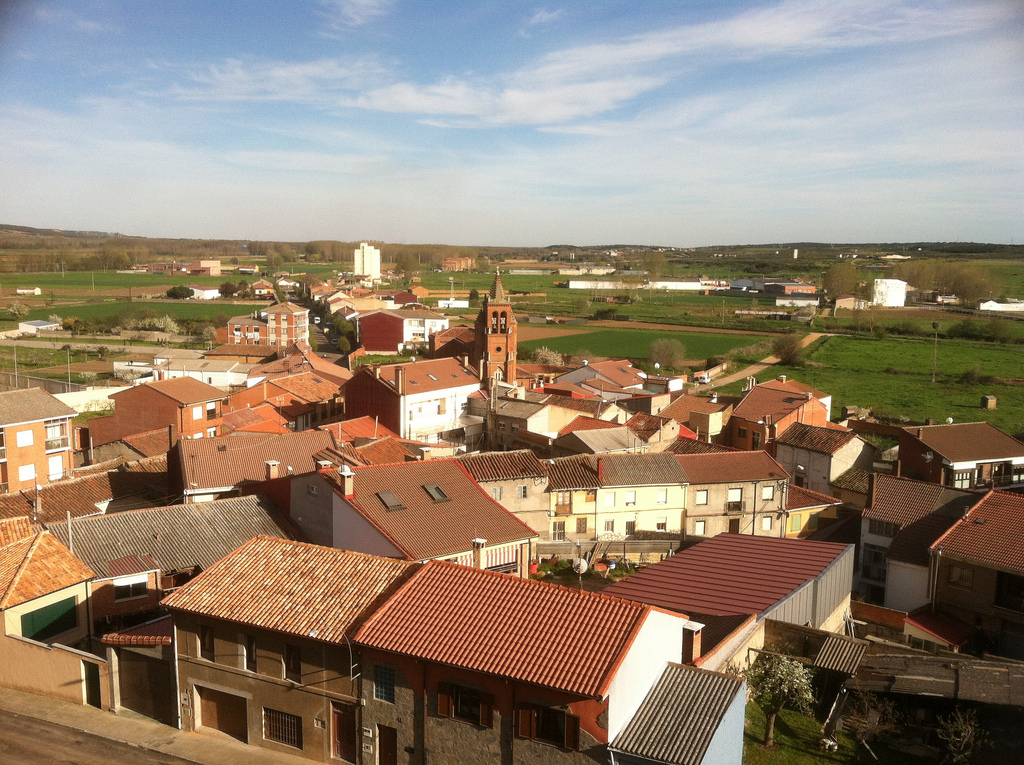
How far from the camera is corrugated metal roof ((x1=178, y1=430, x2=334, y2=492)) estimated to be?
2456 centimetres

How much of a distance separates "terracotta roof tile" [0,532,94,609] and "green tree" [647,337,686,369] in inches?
2141

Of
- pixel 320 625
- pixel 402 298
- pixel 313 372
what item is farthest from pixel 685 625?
pixel 402 298

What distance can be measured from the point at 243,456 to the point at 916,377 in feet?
173

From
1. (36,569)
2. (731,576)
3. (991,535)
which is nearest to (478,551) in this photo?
(731,576)

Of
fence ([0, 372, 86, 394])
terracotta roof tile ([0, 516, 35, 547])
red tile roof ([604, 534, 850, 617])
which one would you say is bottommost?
fence ([0, 372, 86, 394])

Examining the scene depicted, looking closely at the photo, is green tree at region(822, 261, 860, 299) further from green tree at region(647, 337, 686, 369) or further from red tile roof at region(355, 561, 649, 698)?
red tile roof at region(355, 561, 649, 698)

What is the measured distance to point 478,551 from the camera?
17.7 m

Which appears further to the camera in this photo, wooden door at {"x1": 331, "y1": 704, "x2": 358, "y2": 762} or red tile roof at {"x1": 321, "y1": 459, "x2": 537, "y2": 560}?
red tile roof at {"x1": 321, "y1": 459, "x2": 537, "y2": 560}

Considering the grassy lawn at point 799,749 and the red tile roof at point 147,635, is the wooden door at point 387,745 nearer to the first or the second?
the red tile roof at point 147,635

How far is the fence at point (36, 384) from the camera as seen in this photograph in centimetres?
4738

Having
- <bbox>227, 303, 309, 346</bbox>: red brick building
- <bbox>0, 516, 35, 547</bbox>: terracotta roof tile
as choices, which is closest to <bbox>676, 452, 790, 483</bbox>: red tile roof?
<bbox>0, 516, 35, 547</bbox>: terracotta roof tile

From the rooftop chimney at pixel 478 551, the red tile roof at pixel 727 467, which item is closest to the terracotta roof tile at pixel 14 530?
the rooftop chimney at pixel 478 551

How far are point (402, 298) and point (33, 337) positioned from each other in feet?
137

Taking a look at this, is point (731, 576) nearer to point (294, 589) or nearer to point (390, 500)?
point (390, 500)
